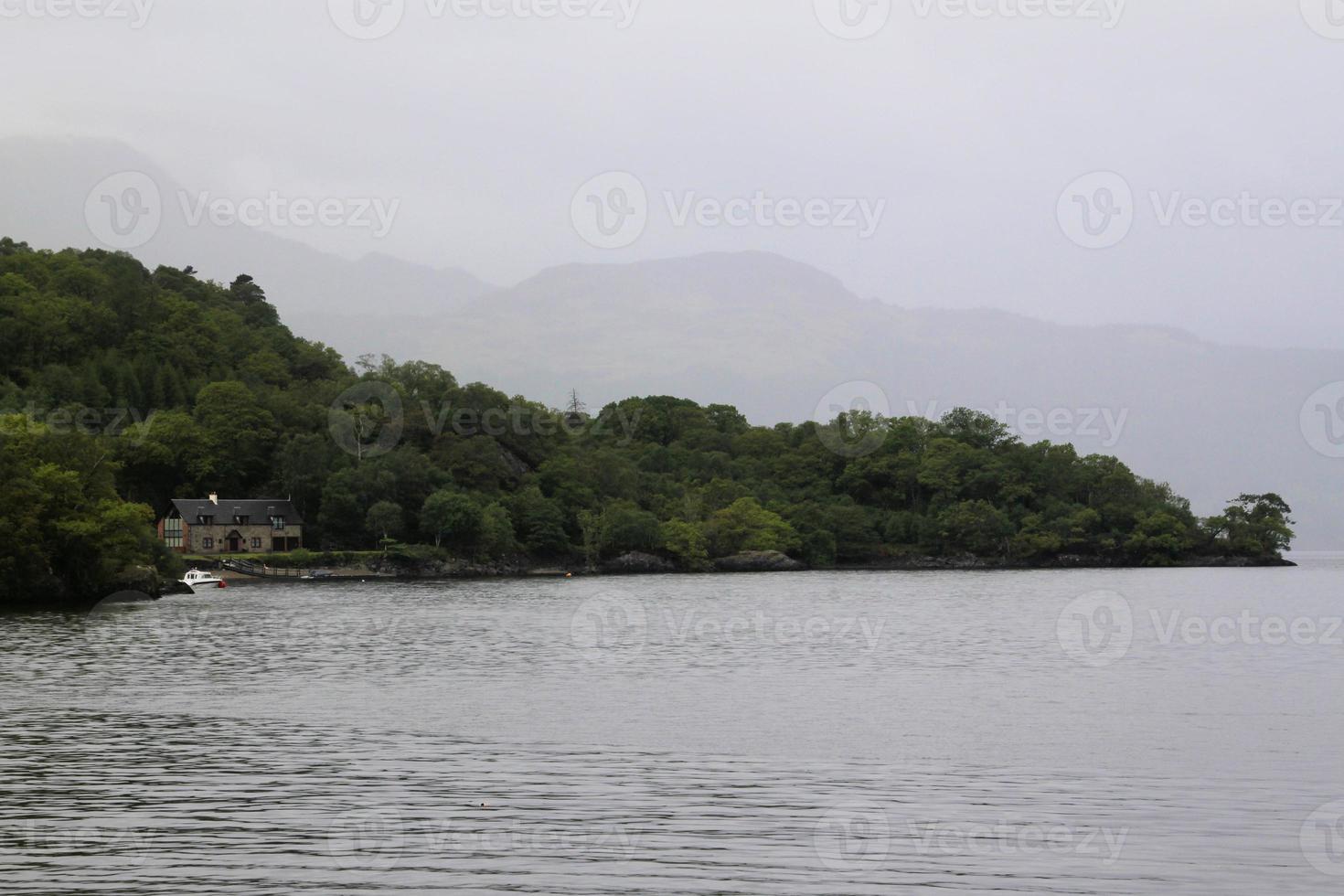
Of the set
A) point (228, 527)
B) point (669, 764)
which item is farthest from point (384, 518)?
point (669, 764)

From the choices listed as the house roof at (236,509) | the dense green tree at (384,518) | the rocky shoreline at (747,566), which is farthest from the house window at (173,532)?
the rocky shoreline at (747,566)

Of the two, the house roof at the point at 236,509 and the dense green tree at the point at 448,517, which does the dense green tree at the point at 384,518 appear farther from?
the house roof at the point at 236,509

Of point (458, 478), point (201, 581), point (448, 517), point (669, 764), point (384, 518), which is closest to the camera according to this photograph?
point (669, 764)

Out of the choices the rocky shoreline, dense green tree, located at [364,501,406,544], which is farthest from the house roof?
the rocky shoreline

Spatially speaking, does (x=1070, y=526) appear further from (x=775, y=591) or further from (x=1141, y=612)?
(x=1141, y=612)

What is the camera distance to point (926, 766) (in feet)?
82.9

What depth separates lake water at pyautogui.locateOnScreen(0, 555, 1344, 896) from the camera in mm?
17656

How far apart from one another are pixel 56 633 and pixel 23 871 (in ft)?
144

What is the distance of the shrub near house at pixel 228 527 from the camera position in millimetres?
139375

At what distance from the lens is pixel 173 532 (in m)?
141

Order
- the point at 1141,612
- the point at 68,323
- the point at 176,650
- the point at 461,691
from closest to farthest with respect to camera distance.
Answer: the point at 461,691 < the point at 176,650 < the point at 1141,612 < the point at 68,323

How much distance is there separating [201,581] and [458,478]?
5480cm

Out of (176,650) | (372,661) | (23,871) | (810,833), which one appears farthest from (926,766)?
(176,650)

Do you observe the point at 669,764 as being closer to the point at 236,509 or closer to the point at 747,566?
the point at 236,509
